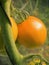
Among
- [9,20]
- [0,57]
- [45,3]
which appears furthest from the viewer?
[45,3]

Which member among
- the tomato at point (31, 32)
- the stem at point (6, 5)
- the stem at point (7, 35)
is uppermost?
the stem at point (6, 5)

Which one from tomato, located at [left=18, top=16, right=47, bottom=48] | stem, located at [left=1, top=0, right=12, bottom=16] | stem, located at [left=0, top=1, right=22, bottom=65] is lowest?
tomato, located at [left=18, top=16, right=47, bottom=48]

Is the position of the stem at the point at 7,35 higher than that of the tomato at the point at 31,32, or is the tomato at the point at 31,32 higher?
the stem at the point at 7,35

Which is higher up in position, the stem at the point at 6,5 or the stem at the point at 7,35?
the stem at the point at 6,5

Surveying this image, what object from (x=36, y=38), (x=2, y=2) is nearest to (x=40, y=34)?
(x=36, y=38)

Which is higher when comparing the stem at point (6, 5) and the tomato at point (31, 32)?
the stem at point (6, 5)

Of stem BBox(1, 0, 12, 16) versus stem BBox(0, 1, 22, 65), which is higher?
stem BBox(1, 0, 12, 16)

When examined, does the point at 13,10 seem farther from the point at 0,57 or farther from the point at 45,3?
the point at 45,3

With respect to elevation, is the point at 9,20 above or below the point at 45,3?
above
